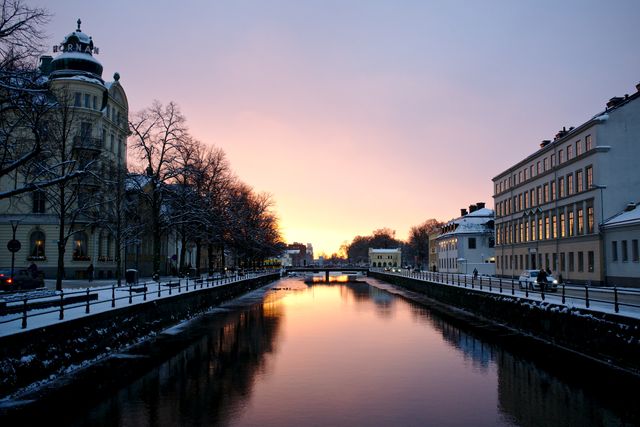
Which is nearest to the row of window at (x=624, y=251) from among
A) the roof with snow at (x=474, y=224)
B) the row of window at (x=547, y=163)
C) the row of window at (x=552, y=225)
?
the row of window at (x=552, y=225)

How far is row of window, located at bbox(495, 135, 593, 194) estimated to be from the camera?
52938mm

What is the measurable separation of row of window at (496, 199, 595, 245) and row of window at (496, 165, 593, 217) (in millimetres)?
1452

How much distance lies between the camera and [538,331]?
27.9 m

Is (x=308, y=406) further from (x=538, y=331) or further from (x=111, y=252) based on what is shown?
(x=111, y=252)

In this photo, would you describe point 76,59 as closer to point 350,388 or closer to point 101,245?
point 101,245

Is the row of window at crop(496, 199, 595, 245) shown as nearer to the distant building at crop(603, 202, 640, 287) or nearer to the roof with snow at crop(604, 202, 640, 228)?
the roof with snow at crop(604, 202, 640, 228)

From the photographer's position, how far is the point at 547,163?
205 feet

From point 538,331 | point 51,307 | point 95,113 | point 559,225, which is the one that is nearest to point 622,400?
point 538,331

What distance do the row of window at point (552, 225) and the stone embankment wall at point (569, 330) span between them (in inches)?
728

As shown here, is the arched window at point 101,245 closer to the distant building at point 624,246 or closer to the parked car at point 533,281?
the parked car at point 533,281

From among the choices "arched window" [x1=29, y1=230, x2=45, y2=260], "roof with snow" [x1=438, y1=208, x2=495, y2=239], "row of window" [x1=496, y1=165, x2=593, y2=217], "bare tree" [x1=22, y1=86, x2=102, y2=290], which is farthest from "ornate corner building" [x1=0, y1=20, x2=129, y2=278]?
"roof with snow" [x1=438, y1=208, x2=495, y2=239]

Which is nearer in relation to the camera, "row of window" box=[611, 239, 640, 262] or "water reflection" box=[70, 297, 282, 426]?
"water reflection" box=[70, 297, 282, 426]

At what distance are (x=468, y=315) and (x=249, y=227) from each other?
4304cm

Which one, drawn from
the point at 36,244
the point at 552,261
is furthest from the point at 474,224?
the point at 36,244
